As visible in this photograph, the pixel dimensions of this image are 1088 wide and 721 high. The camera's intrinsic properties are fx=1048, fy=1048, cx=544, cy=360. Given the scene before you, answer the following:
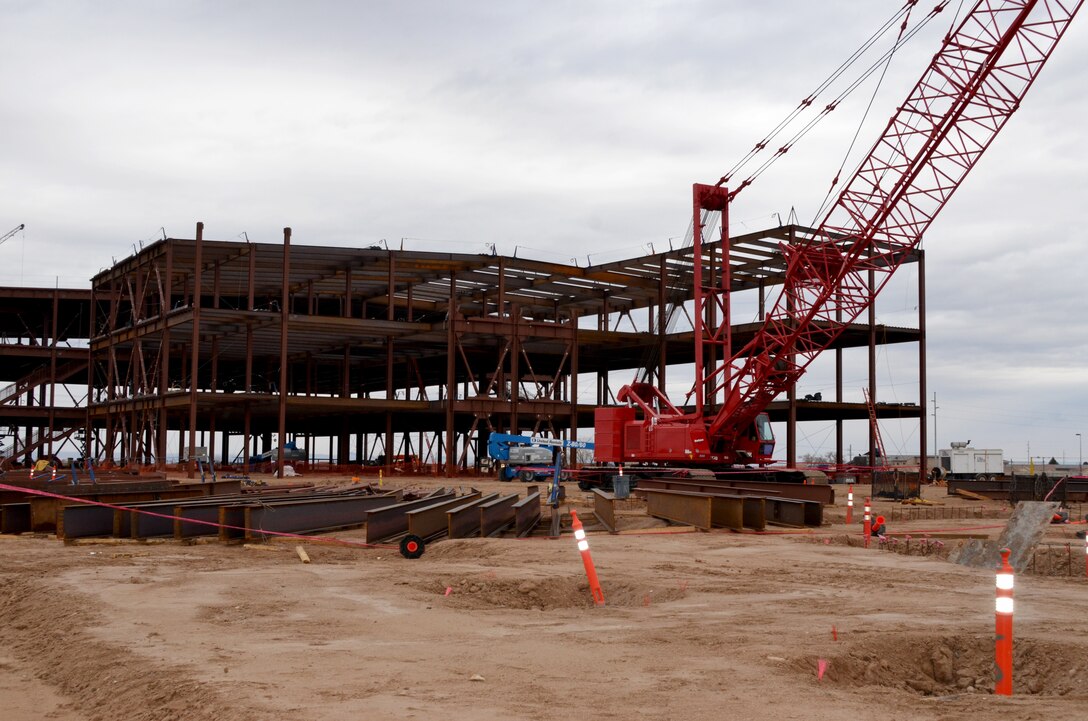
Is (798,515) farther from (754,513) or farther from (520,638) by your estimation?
(520,638)

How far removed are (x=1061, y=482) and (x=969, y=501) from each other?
3.86 meters

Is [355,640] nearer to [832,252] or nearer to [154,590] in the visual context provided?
[154,590]

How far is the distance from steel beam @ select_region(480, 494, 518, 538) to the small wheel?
2.28 metres

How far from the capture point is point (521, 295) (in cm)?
6259

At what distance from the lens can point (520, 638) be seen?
9211mm

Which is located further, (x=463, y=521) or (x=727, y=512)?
(x=727, y=512)

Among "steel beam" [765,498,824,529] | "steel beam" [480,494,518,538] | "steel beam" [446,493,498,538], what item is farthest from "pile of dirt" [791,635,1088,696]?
"steel beam" [765,498,824,529]

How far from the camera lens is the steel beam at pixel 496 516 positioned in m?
18.1

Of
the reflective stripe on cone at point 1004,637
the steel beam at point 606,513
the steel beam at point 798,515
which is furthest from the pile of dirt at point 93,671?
the steel beam at point 798,515

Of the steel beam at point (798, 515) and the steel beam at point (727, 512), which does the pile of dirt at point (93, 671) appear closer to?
the steel beam at point (727, 512)

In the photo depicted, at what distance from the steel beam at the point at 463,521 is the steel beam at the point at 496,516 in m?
0.21

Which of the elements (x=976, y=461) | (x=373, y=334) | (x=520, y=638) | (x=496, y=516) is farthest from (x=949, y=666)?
(x=976, y=461)

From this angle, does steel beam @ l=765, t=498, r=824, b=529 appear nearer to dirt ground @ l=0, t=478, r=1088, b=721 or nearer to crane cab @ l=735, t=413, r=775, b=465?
dirt ground @ l=0, t=478, r=1088, b=721

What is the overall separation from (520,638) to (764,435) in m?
30.8
